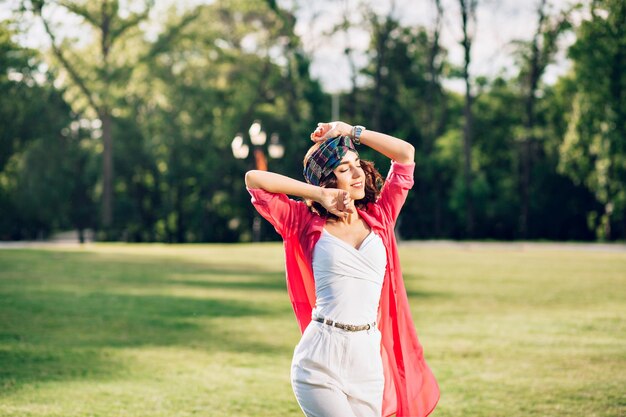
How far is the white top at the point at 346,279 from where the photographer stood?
403 cm

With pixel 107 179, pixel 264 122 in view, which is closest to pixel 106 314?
pixel 107 179

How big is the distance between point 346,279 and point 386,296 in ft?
1.35

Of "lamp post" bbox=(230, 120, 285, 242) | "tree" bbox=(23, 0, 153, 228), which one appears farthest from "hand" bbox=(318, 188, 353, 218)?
"tree" bbox=(23, 0, 153, 228)

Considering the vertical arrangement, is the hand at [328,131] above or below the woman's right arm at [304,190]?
above

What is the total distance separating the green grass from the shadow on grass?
1.3 inches

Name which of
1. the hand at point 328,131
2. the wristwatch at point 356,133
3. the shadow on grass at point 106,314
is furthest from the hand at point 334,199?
the shadow on grass at point 106,314

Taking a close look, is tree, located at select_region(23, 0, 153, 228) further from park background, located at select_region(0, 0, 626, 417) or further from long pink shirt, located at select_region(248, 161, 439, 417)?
long pink shirt, located at select_region(248, 161, 439, 417)

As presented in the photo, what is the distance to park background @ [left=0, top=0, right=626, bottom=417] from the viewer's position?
20391mm

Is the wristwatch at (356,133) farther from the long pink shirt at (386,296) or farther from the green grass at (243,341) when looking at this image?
the green grass at (243,341)

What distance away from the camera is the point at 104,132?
48906mm

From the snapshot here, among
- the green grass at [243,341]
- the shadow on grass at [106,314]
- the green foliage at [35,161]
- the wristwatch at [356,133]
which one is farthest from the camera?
the green foliage at [35,161]

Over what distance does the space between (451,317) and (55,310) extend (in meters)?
6.71

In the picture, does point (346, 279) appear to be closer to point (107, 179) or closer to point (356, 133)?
point (356, 133)

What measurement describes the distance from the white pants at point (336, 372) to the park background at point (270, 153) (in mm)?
10768
